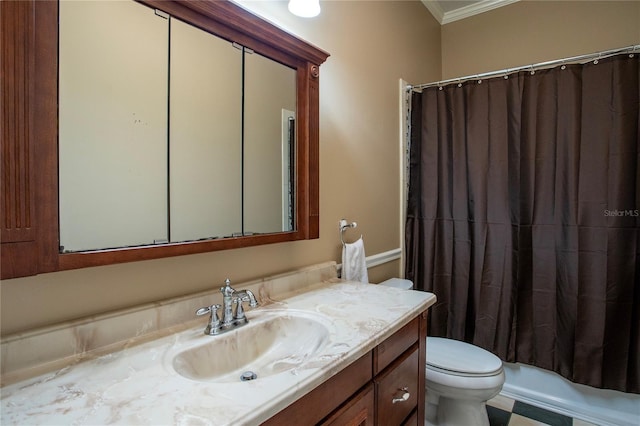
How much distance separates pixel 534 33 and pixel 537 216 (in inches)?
54.8

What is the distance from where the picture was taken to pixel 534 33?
7.71 ft

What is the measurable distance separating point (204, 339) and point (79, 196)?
485 millimetres

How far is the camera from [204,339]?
0.92m

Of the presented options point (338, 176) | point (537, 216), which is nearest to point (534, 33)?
point (537, 216)

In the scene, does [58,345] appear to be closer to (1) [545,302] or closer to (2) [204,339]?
(2) [204,339]

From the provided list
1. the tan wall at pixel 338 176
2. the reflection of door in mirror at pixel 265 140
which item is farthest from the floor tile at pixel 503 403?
the reflection of door in mirror at pixel 265 140

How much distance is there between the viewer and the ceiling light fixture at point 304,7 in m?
1.29

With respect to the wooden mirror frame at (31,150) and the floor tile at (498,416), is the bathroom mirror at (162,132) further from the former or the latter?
the floor tile at (498,416)

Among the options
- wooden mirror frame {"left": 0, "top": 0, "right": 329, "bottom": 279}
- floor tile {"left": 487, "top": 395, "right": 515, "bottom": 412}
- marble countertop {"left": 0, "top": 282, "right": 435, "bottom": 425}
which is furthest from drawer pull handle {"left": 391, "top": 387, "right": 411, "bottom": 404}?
floor tile {"left": 487, "top": 395, "right": 515, "bottom": 412}

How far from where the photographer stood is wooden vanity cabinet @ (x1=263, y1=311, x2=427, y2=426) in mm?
748

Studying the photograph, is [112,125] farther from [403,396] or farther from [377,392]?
[403,396]

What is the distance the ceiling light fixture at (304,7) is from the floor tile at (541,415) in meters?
2.41

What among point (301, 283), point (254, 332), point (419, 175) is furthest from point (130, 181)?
point (419, 175)

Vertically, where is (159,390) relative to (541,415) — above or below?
above
